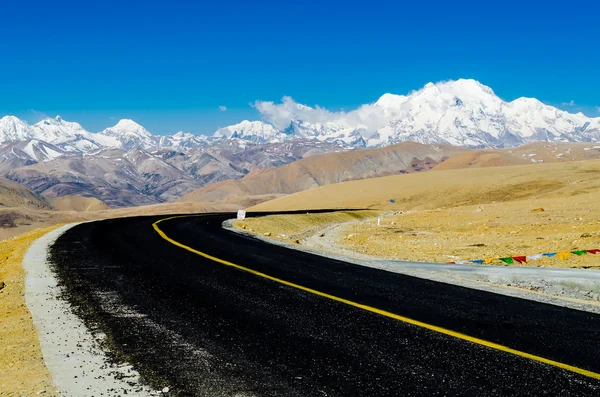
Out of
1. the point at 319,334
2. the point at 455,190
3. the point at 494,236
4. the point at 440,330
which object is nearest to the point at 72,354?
the point at 319,334

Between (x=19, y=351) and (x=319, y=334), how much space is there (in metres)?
3.87

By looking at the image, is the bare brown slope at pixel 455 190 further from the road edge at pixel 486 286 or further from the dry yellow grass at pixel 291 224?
the road edge at pixel 486 286

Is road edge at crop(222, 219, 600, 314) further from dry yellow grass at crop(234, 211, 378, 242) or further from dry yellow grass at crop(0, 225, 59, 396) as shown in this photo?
dry yellow grass at crop(234, 211, 378, 242)

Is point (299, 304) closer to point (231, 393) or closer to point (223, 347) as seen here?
point (223, 347)

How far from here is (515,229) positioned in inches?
1316

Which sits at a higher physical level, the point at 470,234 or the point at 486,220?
the point at 486,220

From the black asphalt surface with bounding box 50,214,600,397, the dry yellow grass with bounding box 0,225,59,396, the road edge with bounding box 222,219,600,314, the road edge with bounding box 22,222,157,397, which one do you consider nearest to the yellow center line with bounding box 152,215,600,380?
the black asphalt surface with bounding box 50,214,600,397

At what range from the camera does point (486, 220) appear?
40688 mm

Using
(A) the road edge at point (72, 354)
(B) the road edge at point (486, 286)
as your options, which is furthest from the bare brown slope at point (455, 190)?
(A) the road edge at point (72, 354)

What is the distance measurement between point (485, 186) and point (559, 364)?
289 ft

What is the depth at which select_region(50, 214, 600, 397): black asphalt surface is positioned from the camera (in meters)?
5.21

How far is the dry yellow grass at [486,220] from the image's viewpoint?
24.0m

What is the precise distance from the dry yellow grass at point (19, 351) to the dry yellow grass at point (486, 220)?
50.8 ft

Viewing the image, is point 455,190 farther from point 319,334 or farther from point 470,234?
point 319,334
